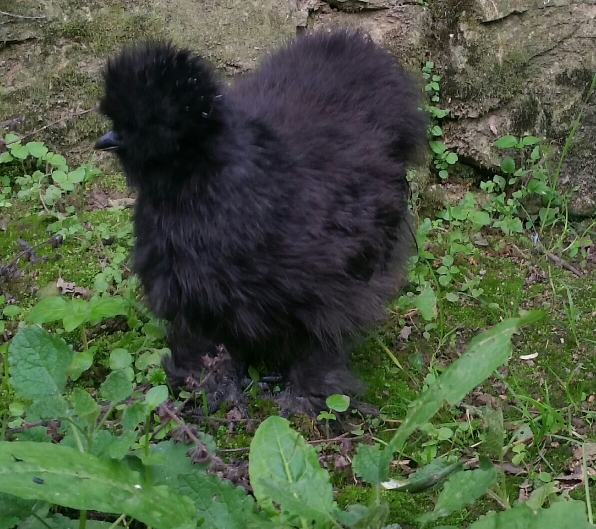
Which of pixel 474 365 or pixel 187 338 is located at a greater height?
pixel 474 365

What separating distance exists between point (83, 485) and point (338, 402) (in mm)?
975

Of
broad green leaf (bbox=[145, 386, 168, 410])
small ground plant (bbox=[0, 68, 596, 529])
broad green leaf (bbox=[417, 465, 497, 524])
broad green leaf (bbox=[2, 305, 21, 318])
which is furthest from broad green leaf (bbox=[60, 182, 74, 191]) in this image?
broad green leaf (bbox=[417, 465, 497, 524])

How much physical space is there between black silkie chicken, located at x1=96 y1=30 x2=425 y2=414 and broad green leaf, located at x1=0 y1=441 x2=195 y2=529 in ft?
1.96

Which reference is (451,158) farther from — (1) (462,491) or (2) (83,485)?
(2) (83,485)

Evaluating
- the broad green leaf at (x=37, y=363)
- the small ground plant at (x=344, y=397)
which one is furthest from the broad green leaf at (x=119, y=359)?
the broad green leaf at (x=37, y=363)

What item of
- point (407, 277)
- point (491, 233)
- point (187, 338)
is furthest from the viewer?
point (491, 233)

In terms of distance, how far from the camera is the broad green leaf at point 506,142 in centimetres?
315

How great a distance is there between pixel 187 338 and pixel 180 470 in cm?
66

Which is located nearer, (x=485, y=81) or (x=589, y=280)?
(x=589, y=280)

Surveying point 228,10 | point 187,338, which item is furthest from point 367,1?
point 187,338

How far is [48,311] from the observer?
214 centimetres

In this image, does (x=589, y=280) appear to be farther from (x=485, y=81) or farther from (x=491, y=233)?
(x=485, y=81)

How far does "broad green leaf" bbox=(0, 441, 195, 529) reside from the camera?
1.19 m

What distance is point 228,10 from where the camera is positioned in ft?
10.6
